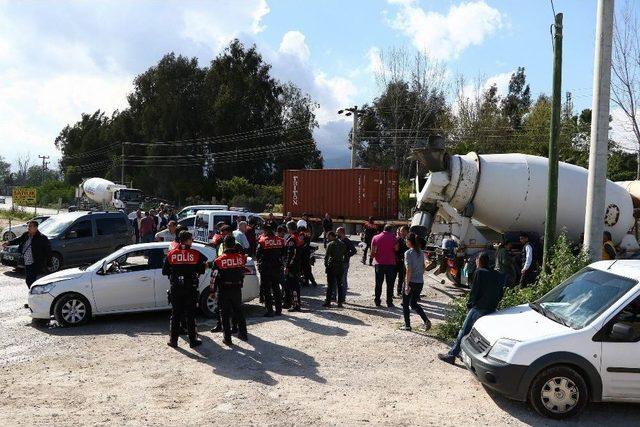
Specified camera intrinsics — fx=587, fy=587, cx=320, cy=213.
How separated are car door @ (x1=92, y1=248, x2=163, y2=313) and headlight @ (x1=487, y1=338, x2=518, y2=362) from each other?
254 inches

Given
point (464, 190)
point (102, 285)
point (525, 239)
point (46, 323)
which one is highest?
point (464, 190)

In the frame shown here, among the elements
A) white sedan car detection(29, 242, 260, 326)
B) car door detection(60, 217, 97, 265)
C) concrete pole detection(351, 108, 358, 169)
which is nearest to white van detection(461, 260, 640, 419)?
white sedan car detection(29, 242, 260, 326)

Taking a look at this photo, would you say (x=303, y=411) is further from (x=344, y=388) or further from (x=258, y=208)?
(x=258, y=208)

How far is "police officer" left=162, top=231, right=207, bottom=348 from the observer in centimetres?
884

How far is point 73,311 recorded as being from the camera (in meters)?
10.4

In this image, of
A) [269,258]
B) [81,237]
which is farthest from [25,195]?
[269,258]

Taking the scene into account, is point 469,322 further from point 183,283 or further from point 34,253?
point 34,253

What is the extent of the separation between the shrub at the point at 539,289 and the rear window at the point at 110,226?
11299 millimetres

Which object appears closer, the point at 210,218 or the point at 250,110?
the point at 210,218

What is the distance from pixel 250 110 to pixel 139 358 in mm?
50831

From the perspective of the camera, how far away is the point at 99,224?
679 inches

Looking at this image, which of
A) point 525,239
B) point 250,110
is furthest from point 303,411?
point 250,110

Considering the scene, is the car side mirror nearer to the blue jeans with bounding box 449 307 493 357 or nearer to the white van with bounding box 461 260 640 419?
the white van with bounding box 461 260 640 419

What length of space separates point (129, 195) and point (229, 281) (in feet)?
114
